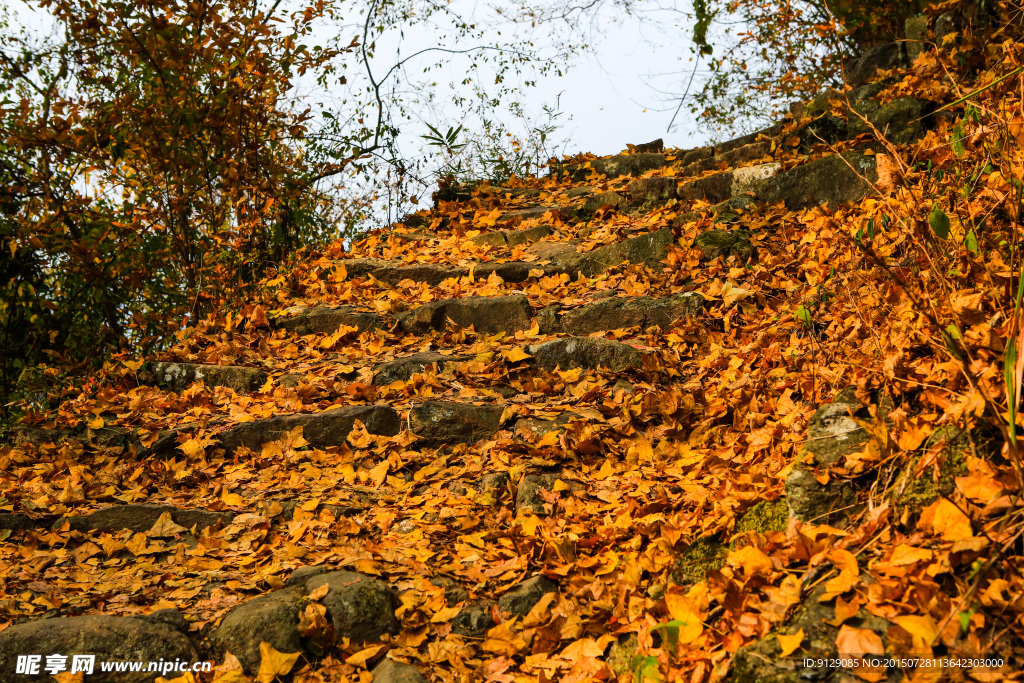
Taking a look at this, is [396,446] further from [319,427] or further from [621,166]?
[621,166]

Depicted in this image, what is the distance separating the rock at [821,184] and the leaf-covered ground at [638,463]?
0.07m

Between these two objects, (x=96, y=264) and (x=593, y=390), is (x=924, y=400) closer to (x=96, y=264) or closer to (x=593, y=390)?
(x=593, y=390)

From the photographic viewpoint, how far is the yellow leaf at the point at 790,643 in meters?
1.67

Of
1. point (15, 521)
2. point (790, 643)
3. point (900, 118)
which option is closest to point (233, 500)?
point (15, 521)

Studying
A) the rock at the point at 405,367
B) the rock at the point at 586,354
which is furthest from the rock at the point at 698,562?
the rock at the point at 405,367

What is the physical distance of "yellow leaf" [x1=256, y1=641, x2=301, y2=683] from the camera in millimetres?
2188

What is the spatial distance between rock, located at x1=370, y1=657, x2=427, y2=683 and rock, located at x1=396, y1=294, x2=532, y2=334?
3011 millimetres

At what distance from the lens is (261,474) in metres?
3.51

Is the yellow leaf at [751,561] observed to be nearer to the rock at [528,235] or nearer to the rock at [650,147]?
the rock at [528,235]

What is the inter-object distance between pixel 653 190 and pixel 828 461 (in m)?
4.92

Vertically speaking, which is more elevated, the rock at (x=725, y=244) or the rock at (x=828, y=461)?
the rock at (x=725, y=244)

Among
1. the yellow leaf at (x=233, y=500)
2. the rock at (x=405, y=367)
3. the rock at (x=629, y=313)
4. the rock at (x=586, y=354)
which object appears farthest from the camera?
the rock at (x=629, y=313)

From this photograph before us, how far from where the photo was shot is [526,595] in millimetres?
2420

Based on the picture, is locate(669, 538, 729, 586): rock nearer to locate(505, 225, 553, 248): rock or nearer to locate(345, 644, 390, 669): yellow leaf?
locate(345, 644, 390, 669): yellow leaf
